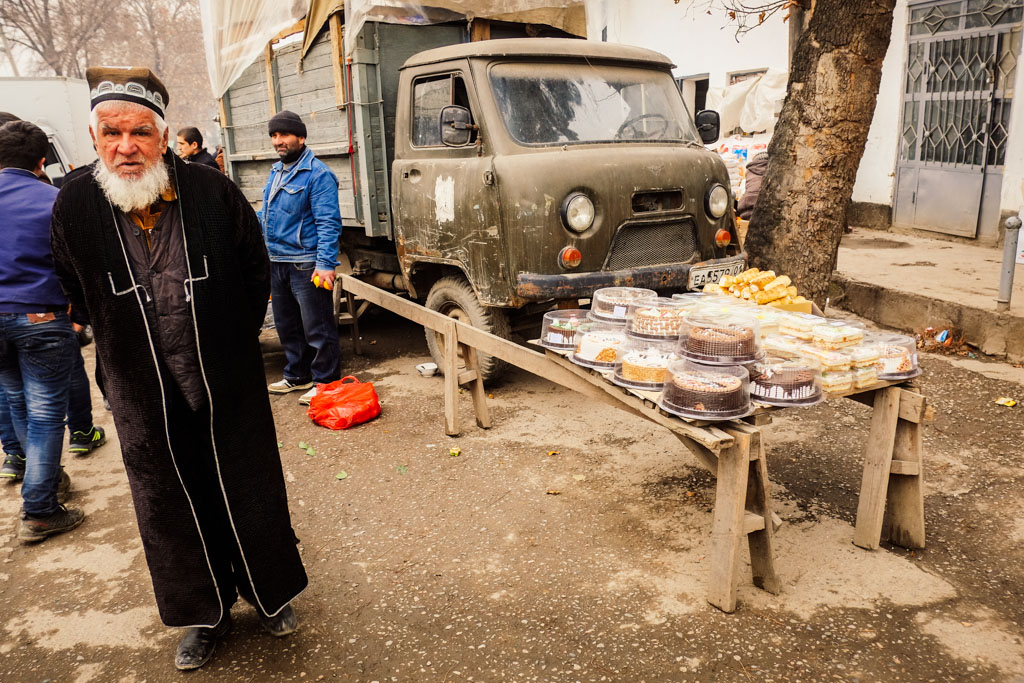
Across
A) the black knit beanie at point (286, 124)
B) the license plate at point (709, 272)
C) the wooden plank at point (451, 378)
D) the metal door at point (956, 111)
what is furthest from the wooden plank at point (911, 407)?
the metal door at point (956, 111)

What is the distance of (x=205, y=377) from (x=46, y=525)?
6.17ft

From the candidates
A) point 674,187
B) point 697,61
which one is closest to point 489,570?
point 674,187

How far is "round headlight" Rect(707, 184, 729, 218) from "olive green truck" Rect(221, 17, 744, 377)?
0.01 m

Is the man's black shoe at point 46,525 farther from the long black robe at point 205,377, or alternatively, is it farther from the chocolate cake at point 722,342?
the chocolate cake at point 722,342

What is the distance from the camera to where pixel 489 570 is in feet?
10.8

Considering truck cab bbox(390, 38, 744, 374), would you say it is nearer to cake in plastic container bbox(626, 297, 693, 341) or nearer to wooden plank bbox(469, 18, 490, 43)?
wooden plank bbox(469, 18, 490, 43)

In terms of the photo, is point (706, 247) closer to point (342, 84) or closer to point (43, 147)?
point (342, 84)

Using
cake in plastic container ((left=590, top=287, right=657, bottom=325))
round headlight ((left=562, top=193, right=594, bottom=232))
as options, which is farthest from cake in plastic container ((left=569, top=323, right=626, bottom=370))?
round headlight ((left=562, top=193, right=594, bottom=232))

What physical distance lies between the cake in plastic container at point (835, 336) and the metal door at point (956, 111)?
6.80m

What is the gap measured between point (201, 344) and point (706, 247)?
3594 mm

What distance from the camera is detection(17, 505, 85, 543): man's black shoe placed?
3715mm

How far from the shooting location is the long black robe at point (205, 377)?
2.51 m

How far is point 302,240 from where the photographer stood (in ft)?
17.3

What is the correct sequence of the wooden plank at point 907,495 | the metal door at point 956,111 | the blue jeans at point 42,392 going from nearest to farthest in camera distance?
the wooden plank at point 907,495 → the blue jeans at point 42,392 → the metal door at point 956,111
